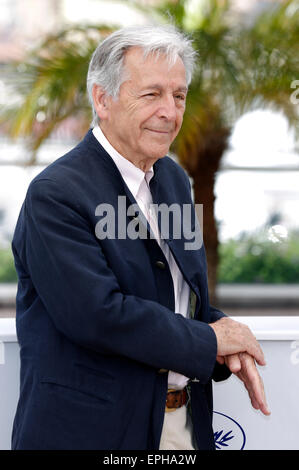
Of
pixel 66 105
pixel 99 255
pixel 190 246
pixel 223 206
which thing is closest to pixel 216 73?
pixel 66 105

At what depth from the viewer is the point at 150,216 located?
1.44 metres

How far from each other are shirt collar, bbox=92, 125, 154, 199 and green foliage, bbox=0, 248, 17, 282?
7397mm

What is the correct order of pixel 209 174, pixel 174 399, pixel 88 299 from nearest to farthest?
pixel 88 299, pixel 174 399, pixel 209 174

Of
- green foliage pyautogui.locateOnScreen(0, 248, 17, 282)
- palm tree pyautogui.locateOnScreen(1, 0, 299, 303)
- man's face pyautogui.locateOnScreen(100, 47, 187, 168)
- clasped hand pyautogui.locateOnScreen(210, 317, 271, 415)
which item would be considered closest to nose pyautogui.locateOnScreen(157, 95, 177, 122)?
man's face pyautogui.locateOnScreen(100, 47, 187, 168)

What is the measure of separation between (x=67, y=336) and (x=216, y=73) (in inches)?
152

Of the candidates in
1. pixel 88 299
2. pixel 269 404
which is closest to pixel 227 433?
pixel 269 404

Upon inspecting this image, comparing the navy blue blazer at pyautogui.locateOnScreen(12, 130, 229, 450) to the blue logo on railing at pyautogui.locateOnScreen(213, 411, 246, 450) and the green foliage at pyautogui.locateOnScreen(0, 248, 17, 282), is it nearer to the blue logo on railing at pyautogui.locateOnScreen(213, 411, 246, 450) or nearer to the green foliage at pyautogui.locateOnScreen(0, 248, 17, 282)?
the blue logo on railing at pyautogui.locateOnScreen(213, 411, 246, 450)

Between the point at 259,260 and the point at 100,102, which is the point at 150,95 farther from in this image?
the point at 259,260

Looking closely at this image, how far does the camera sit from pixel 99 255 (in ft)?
3.97

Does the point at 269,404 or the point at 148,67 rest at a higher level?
the point at 148,67

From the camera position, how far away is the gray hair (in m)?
1.29

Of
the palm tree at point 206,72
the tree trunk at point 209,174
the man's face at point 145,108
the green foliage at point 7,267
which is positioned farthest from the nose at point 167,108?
the green foliage at point 7,267

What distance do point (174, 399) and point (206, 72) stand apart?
3771 mm
